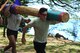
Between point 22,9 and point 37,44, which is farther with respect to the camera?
point 22,9

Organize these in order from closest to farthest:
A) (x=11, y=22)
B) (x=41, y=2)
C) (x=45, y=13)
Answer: (x=45, y=13) < (x=11, y=22) < (x=41, y=2)

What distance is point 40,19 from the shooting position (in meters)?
6.90

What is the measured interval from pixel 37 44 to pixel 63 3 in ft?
24.8

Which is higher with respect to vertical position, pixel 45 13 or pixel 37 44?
pixel 45 13

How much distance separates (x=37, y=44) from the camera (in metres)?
7.09

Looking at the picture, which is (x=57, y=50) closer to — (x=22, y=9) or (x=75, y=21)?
(x=22, y=9)

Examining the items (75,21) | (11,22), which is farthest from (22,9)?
(75,21)

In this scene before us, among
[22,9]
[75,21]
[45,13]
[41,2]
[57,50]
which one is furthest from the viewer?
[75,21]

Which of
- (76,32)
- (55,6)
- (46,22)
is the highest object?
(46,22)

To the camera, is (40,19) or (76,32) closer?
(40,19)

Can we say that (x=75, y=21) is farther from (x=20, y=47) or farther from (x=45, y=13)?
(x=45, y=13)

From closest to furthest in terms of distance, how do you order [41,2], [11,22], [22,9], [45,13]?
1. [45,13]
2. [22,9]
3. [11,22]
4. [41,2]

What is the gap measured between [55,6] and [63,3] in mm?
425

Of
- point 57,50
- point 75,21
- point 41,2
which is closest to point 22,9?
point 57,50
